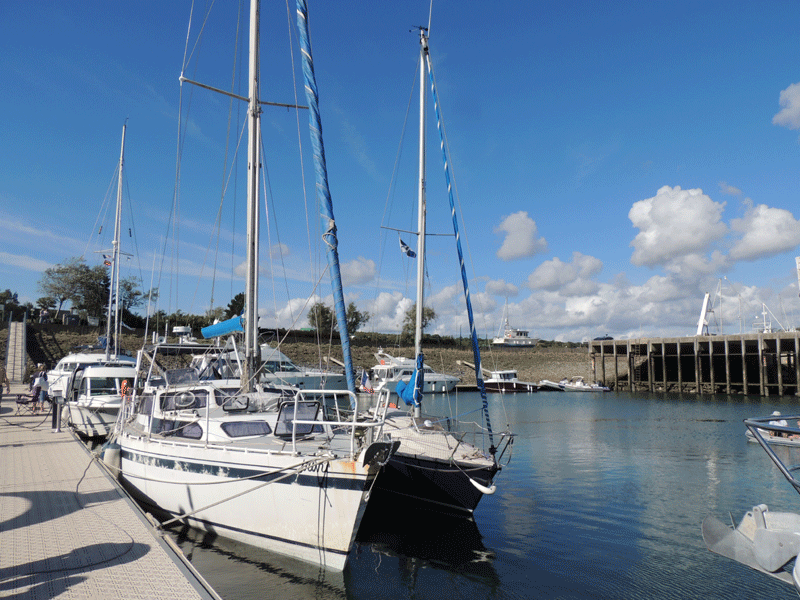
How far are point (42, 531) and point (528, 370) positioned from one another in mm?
70748

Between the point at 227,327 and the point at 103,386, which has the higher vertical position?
the point at 227,327

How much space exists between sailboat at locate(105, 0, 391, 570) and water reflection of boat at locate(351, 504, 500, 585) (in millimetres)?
2340

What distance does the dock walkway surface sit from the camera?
6.91 meters

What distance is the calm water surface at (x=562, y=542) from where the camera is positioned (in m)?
9.42

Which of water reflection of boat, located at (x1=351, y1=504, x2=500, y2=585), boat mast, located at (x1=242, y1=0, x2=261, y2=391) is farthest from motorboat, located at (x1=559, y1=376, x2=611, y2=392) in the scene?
boat mast, located at (x1=242, y1=0, x2=261, y2=391)

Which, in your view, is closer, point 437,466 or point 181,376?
point 437,466

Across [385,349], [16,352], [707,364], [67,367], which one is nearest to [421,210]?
[67,367]

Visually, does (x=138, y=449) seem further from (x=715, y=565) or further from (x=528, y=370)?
(x=528, y=370)

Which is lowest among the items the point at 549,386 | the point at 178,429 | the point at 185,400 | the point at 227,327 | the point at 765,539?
the point at 549,386

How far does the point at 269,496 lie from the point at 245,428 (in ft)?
6.77

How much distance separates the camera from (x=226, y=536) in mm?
10562

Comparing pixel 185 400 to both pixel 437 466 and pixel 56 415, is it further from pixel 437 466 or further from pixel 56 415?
pixel 56 415

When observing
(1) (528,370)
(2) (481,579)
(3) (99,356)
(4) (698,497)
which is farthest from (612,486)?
(1) (528,370)

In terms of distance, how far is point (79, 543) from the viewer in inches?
336
